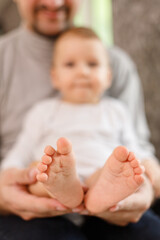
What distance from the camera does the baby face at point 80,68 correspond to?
30.1 inches

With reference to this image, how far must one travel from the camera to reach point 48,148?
0.38 metres

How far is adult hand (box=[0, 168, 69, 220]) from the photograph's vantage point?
0.47m

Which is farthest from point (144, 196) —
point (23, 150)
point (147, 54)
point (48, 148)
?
point (147, 54)

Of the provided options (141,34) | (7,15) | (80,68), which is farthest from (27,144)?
(141,34)

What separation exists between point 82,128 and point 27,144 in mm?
169

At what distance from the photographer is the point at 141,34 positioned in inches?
43.4

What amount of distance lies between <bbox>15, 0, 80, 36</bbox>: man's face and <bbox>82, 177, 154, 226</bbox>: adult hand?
630 millimetres

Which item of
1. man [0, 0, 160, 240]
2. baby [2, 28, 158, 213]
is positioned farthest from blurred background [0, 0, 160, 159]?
baby [2, 28, 158, 213]

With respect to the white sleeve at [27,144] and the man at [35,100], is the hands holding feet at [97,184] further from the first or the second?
the white sleeve at [27,144]

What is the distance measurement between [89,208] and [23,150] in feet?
1.03

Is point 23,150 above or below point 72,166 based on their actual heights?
below

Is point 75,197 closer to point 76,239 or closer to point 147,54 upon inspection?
point 76,239

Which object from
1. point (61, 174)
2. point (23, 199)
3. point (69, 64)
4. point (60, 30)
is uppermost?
point (60, 30)

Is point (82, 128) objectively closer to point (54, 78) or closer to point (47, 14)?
point (54, 78)
